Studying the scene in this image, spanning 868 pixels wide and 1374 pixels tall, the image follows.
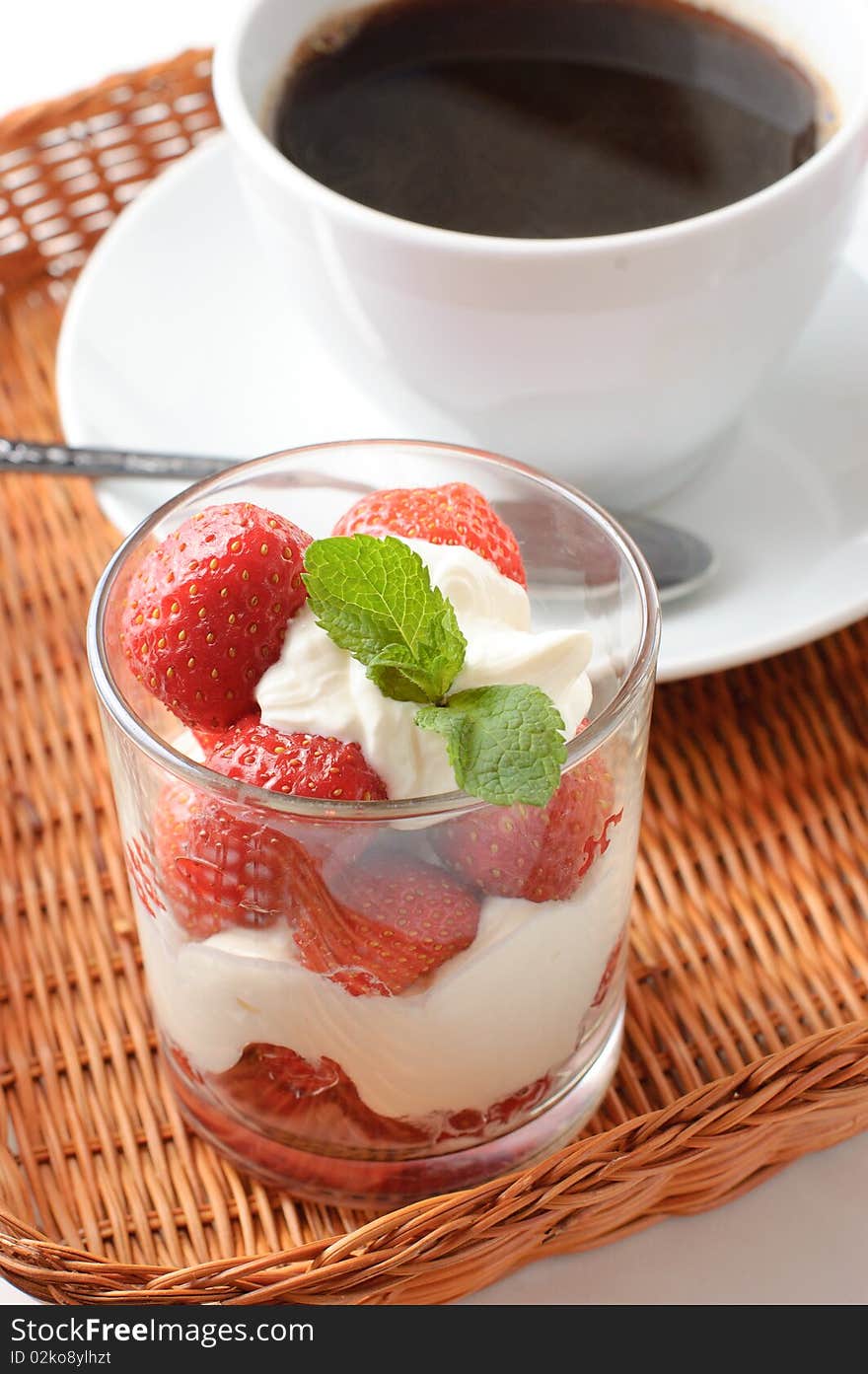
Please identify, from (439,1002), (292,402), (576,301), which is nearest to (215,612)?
(439,1002)

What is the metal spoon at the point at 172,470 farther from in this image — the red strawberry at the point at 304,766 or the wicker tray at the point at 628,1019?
the red strawberry at the point at 304,766

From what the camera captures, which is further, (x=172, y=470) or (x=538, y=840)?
(x=172, y=470)

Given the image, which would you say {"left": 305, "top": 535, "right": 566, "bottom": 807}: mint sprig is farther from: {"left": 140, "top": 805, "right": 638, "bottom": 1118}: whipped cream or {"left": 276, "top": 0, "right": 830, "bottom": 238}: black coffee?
{"left": 276, "top": 0, "right": 830, "bottom": 238}: black coffee

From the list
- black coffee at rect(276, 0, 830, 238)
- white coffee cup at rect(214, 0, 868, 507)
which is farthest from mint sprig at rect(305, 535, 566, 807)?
black coffee at rect(276, 0, 830, 238)

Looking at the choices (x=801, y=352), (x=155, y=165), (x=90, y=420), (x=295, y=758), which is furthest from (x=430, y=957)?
(x=155, y=165)

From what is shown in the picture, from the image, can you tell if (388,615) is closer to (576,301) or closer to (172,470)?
(576,301)
